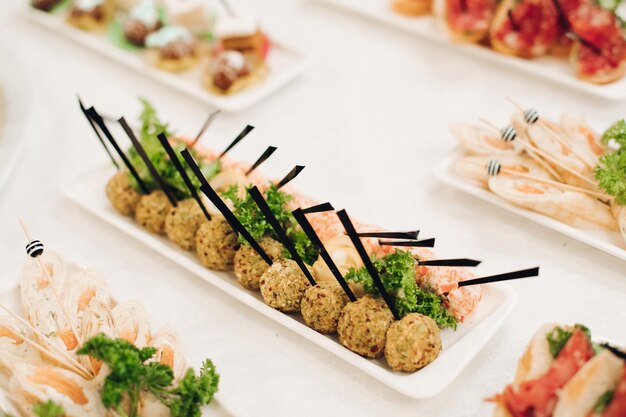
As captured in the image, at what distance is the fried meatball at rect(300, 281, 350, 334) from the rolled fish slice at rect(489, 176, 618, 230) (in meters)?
0.86

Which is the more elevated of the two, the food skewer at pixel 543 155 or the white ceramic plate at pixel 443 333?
the food skewer at pixel 543 155

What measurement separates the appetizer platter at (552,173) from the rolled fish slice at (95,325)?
1.44m

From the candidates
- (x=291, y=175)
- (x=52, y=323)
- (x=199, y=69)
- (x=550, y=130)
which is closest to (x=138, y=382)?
(x=52, y=323)

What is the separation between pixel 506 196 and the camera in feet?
7.81

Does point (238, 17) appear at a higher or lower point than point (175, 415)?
higher

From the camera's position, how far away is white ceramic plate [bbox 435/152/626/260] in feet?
7.18

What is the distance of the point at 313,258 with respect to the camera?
2.18m

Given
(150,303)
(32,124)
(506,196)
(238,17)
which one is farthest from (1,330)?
(238,17)

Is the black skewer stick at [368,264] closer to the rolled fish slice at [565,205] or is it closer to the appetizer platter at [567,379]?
the appetizer platter at [567,379]

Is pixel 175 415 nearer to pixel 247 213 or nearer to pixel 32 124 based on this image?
pixel 247 213

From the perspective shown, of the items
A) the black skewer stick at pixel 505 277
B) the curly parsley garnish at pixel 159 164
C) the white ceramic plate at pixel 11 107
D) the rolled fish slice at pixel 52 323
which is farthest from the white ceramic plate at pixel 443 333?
the white ceramic plate at pixel 11 107

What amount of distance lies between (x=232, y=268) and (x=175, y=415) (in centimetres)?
68

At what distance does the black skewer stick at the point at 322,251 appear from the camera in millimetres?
1846

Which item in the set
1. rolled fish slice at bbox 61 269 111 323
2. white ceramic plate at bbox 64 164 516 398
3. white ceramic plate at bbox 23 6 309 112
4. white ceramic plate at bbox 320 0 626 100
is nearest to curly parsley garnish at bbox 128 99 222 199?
white ceramic plate at bbox 64 164 516 398
